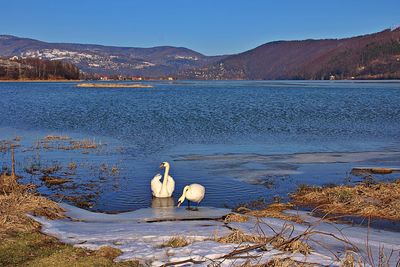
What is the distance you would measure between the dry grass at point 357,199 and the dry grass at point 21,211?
7241 millimetres

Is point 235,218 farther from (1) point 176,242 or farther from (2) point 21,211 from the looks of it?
(2) point 21,211

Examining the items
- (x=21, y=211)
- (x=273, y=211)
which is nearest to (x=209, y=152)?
(x=273, y=211)

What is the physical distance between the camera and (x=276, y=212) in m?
12.9

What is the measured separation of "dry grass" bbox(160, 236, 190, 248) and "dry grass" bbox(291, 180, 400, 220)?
5.21 metres

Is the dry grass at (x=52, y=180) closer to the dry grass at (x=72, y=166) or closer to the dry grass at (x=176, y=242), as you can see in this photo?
the dry grass at (x=72, y=166)

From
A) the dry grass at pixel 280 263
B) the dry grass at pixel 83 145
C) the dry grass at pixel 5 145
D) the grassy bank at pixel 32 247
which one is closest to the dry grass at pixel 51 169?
the dry grass at pixel 83 145

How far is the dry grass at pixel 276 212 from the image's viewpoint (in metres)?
12.3

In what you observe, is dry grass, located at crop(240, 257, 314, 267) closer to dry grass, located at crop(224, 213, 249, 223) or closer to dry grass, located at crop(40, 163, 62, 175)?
dry grass, located at crop(224, 213, 249, 223)

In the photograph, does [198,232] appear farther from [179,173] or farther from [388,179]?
[388,179]

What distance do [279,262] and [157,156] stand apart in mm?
16342

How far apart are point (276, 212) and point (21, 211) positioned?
21.6 ft

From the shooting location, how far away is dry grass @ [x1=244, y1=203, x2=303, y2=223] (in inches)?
483

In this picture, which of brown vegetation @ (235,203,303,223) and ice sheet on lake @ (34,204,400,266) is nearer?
ice sheet on lake @ (34,204,400,266)

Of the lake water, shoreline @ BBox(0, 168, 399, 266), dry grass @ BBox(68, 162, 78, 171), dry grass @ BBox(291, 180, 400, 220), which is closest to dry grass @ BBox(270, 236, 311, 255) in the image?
shoreline @ BBox(0, 168, 399, 266)
